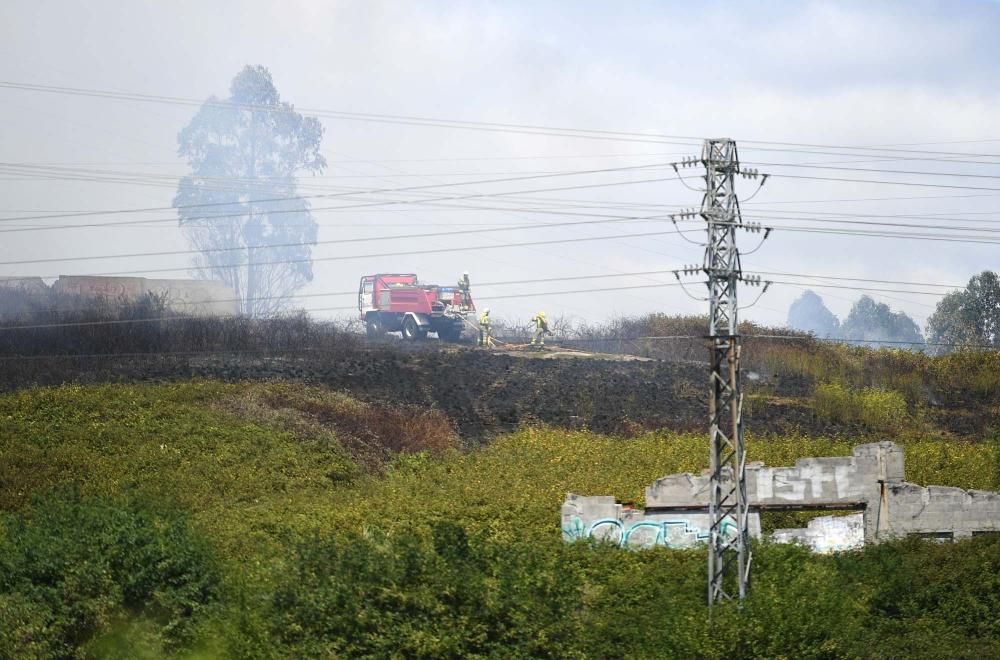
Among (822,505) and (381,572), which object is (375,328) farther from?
(381,572)

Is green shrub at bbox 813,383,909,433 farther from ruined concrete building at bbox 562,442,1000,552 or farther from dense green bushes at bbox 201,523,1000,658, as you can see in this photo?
dense green bushes at bbox 201,523,1000,658

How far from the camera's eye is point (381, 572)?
19750 mm

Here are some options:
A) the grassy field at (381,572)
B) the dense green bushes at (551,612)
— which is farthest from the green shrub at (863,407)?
Result: the dense green bushes at (551,612)

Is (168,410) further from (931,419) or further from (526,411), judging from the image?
(931,419)

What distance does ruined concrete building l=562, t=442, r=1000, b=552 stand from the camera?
2620 cm

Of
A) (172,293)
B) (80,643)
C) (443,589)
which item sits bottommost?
(80,643)

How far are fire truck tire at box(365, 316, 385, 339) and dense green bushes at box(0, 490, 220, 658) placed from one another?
3376cm

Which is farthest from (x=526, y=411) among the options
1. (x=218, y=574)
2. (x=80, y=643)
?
(x=80, y=643)

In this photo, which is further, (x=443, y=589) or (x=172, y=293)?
(x=172, y=293)

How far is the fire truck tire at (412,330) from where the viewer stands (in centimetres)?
5588

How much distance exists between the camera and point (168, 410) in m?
37.2

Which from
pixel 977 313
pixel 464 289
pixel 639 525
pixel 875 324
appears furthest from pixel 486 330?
pixel 875 324

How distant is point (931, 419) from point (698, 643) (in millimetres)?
30635

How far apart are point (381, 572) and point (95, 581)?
551 cm
